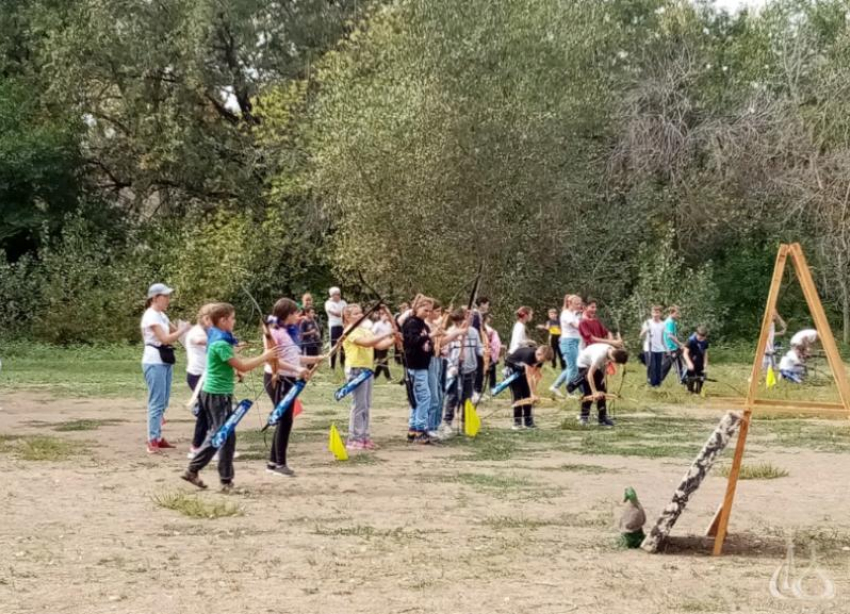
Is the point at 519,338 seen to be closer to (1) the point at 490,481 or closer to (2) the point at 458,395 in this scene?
(2) the point at 458,395

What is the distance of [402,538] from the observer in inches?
335

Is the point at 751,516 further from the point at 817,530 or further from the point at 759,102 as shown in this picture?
the point at 759,102

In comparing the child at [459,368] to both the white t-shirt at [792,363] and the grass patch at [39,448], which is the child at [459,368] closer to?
the grass patch at [39,448]

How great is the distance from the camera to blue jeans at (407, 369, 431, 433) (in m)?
14.3

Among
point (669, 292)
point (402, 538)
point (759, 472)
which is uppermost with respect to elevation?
point (669, 292)

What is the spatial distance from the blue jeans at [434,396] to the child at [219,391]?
4407 mm

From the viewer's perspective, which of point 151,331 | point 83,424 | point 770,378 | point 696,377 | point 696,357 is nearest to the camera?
point 151,331

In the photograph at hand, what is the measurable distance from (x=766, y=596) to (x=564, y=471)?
5.31m

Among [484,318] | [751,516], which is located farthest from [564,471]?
[484,318]

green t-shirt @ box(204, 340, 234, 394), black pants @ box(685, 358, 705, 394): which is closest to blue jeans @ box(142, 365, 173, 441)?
green t-shirt @ box(204, 340, 234, 394)

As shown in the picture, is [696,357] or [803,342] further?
[803,342]

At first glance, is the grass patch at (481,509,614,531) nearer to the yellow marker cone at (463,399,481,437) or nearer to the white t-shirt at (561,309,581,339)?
the yellow marker cone at (463,399,481,437)

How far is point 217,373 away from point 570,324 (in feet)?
32.2

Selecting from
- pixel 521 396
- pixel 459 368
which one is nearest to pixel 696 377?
pixel 521 396
